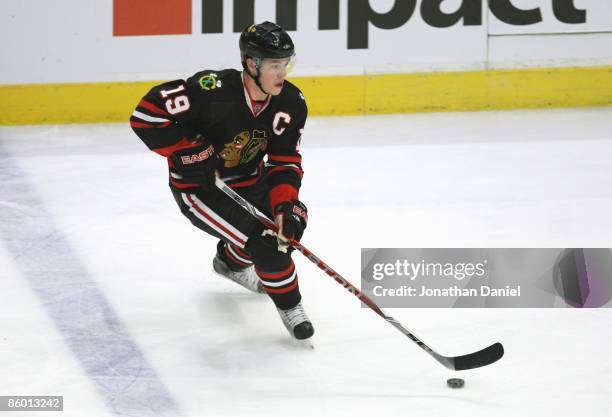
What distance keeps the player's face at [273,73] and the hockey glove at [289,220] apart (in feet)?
1.06

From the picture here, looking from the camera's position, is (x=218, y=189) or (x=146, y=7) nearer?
(x=218, y=189)

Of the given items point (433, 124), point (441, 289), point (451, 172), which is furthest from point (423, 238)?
point (433, 124)

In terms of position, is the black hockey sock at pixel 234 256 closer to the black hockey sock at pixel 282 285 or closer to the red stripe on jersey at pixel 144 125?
the black hockey sock at pixel 282 285

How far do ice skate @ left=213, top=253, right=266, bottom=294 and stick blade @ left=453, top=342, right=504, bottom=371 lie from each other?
890mm

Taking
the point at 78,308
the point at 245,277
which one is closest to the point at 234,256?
the point at 245,277

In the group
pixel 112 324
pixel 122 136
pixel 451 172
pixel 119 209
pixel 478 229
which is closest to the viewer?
pixel 112 324

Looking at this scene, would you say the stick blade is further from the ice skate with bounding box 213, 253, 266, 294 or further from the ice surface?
the ice skate with bounding box 213, 253, 266, 294

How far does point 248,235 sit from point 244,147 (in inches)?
11.3

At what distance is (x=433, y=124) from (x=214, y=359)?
273cm

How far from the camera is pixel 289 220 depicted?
122 inches

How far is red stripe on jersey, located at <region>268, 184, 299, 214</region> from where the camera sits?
318cm

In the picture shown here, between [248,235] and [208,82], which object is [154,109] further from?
[248,235]

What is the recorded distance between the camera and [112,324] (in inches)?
132

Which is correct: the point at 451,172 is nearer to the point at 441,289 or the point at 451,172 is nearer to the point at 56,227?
the point at 441,289
